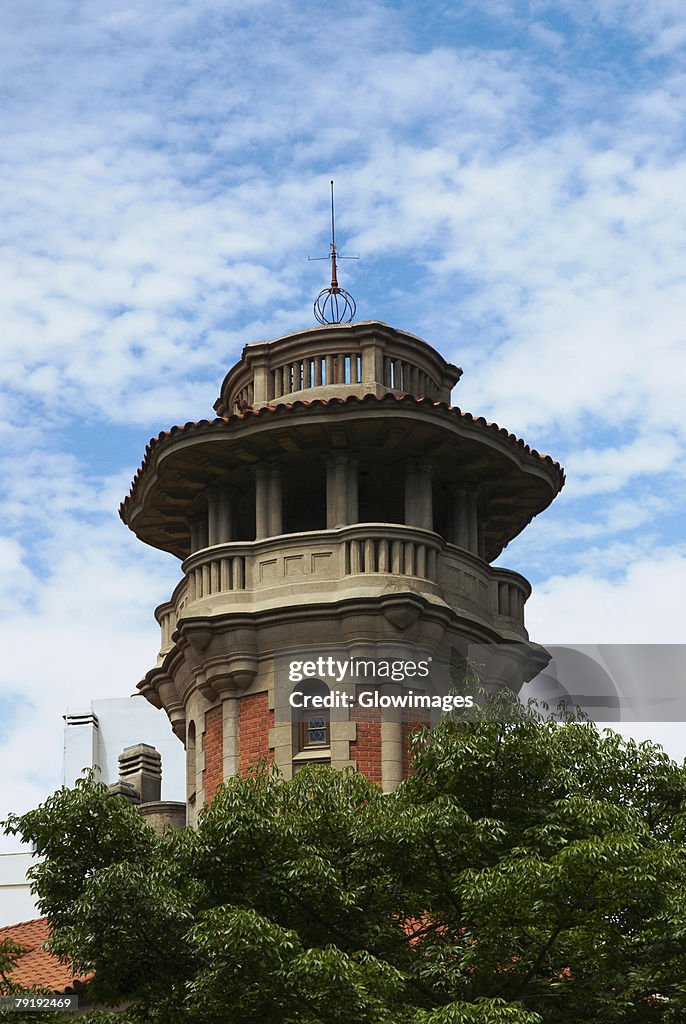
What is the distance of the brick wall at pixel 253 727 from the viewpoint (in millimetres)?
30875

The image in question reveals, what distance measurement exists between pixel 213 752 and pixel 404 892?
10.2m

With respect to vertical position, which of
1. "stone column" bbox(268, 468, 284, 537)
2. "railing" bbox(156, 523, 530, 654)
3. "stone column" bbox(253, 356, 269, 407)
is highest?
"stone column" bbox(253, 356, 269, 407)

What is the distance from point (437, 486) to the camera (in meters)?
34.3

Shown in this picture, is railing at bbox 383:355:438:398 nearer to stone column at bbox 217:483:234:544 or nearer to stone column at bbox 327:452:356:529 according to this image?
stone column at bbox 327:452:356:529

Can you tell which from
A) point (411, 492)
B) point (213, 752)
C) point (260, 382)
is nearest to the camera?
point (213, 752)

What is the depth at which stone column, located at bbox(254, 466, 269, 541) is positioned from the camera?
3250cm

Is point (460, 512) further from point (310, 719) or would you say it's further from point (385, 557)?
point (310, 719)

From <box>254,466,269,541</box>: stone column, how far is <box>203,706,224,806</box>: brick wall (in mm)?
3268

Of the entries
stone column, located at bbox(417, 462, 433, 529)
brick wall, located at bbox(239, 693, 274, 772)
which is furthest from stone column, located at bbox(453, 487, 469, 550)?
brick wall, located at bbox(239, 693, 274, 772)

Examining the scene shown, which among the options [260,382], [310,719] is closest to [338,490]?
[260,382]

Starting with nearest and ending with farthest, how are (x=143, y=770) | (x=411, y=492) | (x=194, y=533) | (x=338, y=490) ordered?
(x=338, y=490), (x=411, y=492), (x=194, y=533), (x=143, y=770)

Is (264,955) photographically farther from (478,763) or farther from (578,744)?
(578,744)

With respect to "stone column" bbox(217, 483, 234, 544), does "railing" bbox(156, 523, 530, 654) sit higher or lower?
lower

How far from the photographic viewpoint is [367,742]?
3042cm
